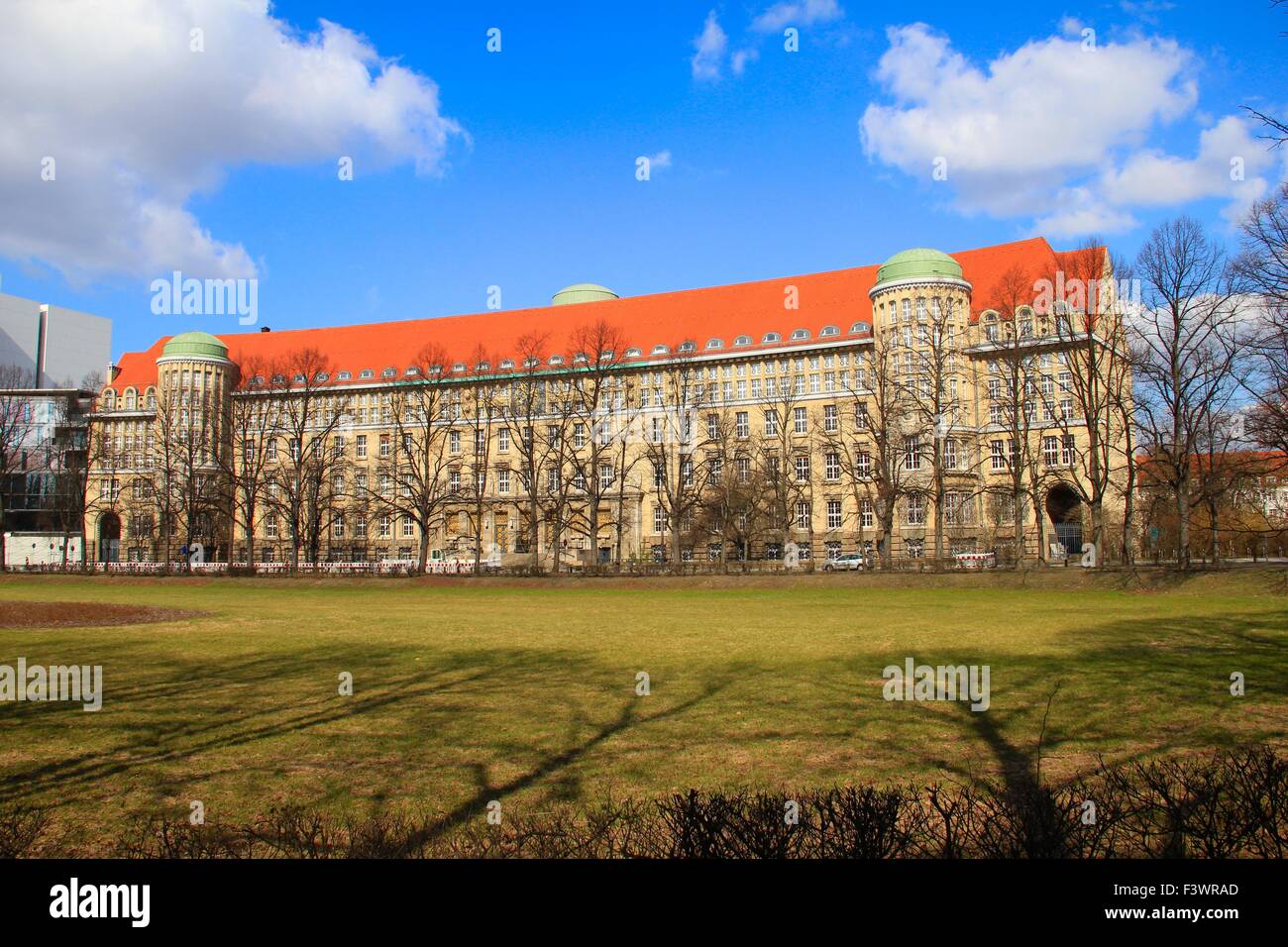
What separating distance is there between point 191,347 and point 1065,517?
7807 cm

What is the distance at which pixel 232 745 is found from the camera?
30.4ft

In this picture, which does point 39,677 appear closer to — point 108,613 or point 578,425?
point 108,613

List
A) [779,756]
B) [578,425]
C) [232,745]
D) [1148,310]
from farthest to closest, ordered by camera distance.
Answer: [578,425], [1148,310], [232,745], [779,756]

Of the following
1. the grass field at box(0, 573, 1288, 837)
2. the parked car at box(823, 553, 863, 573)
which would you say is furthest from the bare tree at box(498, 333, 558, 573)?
the grass field at box(0, 573, 1288, 837)

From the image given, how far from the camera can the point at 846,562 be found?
60812 millimetres

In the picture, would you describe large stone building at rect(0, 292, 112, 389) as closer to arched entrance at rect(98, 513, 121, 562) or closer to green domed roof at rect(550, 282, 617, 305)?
arched entrance at rect(98, 513, 121, 562)

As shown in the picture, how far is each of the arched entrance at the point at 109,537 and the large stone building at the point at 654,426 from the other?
0.84 feet

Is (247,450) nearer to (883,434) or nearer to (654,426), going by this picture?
(654,426)

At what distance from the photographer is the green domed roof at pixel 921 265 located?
67.2m

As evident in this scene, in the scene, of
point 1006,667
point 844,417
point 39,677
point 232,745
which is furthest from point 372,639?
point 844,417

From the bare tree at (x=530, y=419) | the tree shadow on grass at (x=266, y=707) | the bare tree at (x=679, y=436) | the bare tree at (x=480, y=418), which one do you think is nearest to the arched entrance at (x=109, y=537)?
the bare tree at (x=480, y=418)

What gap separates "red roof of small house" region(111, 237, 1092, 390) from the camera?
7462cm
